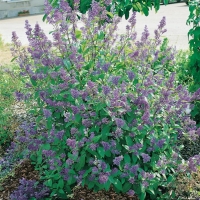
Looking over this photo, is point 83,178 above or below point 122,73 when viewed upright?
below

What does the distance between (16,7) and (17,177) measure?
19.2m

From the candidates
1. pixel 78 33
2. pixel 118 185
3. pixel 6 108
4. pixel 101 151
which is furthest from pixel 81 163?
pixel 6 108

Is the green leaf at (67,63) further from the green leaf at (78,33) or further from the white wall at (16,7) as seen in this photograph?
the white wall at (16,7)

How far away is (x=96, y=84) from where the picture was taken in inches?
103

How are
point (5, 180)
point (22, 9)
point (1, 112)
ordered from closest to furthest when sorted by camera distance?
point (5, 180)
point (1, 112)
point (22, 9)

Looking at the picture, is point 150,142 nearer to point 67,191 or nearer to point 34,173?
point 67,191

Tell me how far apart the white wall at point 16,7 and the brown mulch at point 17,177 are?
60.8 ft

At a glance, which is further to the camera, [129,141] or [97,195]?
[97,195]

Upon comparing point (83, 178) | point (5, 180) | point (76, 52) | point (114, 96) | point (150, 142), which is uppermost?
point (76, 52)

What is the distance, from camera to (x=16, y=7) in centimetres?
2127

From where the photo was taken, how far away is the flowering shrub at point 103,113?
254 cm

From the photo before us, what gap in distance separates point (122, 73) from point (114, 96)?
52cm

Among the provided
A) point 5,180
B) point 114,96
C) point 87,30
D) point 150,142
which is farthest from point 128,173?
point 5,180

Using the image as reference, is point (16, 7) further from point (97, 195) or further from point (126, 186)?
point (126, 186)
